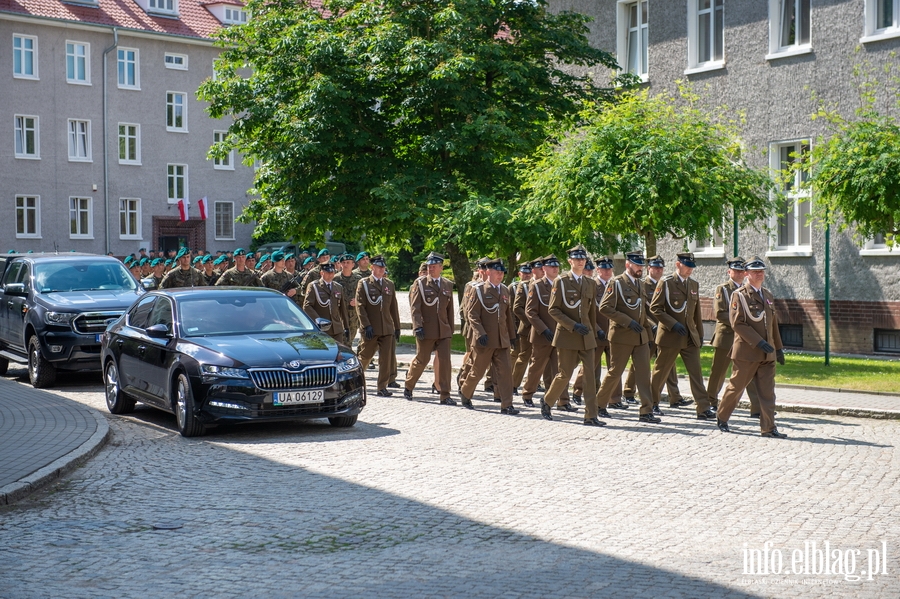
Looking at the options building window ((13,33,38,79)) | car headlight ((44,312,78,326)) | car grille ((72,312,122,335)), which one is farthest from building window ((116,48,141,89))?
car grille ((72,312,122,335))

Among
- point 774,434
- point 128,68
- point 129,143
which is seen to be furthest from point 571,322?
point 128,68

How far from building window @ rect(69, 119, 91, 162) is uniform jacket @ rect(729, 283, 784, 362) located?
1613 inches

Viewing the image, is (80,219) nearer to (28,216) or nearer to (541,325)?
(28,216)

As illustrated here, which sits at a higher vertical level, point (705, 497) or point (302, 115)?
point (302, 115)

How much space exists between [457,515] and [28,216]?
4334 cm

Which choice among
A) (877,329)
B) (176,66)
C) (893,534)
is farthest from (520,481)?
(176,66)

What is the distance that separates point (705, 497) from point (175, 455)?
4.89 m

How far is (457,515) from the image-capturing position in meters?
7.79

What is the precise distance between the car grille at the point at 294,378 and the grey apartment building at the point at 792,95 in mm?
11059

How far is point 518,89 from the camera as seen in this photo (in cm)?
2583

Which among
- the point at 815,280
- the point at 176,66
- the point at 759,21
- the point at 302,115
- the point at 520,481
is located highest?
the point at 176,66

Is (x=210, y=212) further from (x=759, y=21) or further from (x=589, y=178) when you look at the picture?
(x=589, y=178)

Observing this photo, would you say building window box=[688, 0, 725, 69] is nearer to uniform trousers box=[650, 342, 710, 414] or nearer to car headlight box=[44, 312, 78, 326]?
uniform trousers box=[650, 342, 710, 414]

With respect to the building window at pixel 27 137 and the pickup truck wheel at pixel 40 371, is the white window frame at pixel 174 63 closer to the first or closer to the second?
the building window at pixel 27 137
